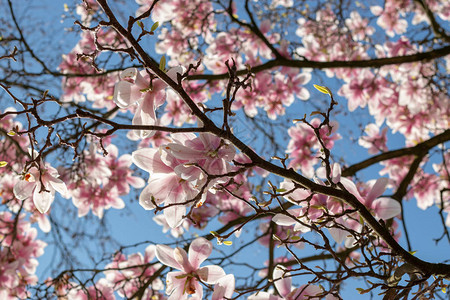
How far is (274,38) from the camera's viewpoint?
462 centimetres

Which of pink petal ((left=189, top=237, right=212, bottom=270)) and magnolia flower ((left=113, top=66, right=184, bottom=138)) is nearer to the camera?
magnolia flower ((left=113, top=66, right=184, bottom=138))

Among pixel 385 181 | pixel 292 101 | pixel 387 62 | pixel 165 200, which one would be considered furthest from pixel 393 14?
pixel 165 200

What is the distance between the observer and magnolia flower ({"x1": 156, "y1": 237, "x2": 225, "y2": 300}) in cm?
137

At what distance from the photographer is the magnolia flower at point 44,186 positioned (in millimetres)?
1309

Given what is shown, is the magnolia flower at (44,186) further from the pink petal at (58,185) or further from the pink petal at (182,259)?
the pink petal at (182,259)

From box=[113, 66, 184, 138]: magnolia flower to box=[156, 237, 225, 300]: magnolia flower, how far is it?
454 mm

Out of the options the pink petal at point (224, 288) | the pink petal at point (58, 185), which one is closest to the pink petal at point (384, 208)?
the pink petal at point (224, 288)

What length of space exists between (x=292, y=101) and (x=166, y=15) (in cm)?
155

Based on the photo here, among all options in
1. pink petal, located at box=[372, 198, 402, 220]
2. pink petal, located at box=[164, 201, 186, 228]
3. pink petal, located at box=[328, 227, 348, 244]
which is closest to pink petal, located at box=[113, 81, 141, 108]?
pink petal, located at box=[164, 201, 186, 228]

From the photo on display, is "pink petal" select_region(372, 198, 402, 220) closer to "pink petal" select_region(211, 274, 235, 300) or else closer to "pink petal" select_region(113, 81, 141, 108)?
"pink petal" select_region(211, 274, 235, 300)

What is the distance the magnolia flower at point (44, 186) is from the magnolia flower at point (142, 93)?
0.34 metres

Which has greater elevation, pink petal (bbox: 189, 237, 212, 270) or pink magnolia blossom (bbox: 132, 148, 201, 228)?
pink magnolia blossom (bbox: 132, 148, 201, 228)

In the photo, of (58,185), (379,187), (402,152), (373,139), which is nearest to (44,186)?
(58,185)

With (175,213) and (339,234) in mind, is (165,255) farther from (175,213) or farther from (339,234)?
(339,234)
